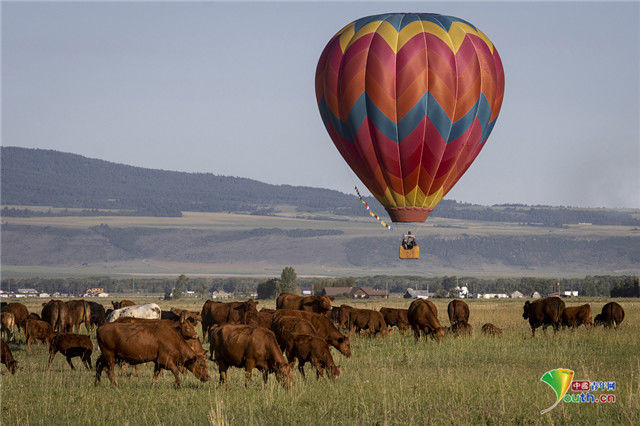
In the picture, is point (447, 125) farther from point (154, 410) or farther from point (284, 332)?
point (154, 410)

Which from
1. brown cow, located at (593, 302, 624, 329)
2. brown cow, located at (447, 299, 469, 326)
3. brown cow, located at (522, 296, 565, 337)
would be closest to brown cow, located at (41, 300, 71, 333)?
brown cow, located at (447, 299, 469, 326)

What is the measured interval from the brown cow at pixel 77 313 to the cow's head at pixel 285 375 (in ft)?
66.5

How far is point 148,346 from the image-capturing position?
22188 mm

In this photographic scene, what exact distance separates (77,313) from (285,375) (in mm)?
21583

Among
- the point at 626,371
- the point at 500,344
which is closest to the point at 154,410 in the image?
the point at 626,371

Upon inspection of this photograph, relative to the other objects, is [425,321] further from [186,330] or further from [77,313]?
[77,313]

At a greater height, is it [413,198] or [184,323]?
[413,198]

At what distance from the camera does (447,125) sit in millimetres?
37562

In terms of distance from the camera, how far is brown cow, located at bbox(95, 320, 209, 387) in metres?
22.2

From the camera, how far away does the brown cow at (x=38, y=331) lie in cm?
3354

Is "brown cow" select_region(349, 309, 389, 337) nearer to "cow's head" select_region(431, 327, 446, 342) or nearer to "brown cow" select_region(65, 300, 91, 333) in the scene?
"cow's head" select_region(431, 327, 446, 342)

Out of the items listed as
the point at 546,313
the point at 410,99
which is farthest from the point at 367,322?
the point at 410,99

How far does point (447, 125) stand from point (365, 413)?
67.3ft

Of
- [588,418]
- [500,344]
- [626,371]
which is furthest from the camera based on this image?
[500,344]
